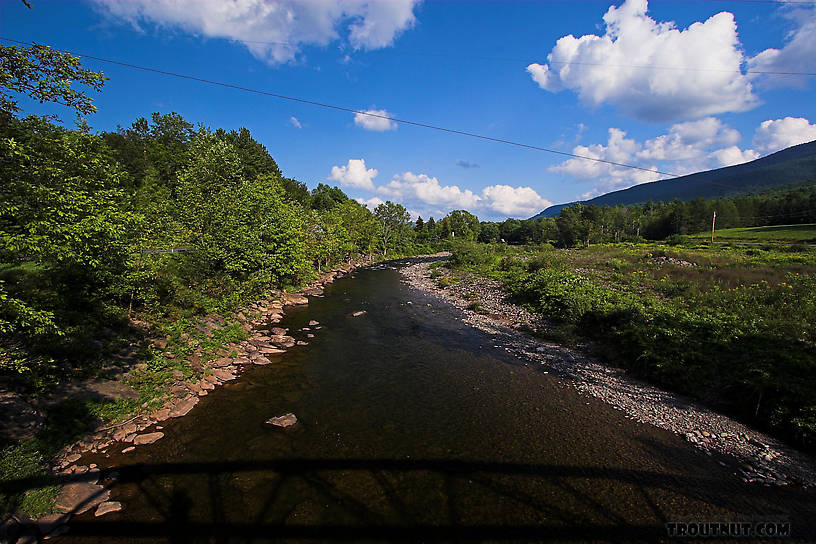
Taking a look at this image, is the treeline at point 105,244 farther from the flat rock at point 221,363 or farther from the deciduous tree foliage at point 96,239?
the flat rock at point 221,363

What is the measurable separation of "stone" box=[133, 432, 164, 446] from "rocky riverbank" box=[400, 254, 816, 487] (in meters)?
15.6

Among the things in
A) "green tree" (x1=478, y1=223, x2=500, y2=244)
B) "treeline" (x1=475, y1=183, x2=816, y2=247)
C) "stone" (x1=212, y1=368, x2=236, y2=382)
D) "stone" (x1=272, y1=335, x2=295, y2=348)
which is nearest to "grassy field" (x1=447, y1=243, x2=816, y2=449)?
"stone" (x1=272, y1=335, x2=295, y2=348)

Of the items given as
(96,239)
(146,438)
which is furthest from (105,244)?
(146,438)

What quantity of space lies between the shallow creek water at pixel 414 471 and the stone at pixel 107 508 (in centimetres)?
15

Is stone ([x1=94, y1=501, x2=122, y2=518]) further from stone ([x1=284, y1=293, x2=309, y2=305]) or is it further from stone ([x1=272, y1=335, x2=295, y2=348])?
stone ([x1=284, y1=293, x2=309, y2=305])

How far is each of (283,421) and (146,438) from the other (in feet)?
12.6

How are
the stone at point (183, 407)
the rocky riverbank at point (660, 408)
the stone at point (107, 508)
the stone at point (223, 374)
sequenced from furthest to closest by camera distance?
the stone at point (223, 374), the stone at point (183, 407), the rocky riverbank at point (660, 408), the stone at point (107, 508)

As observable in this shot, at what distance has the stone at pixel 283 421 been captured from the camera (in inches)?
420

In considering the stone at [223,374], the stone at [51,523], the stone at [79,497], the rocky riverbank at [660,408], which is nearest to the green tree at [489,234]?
the rocky riverbank at [660,408]

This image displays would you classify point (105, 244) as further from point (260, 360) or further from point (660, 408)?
point (660, 408)

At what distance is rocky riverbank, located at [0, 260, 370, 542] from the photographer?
6734 mm

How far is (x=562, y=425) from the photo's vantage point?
11.0 metres

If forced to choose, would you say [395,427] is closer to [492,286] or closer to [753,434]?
[753,434]

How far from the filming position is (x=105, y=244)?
11484 mm
